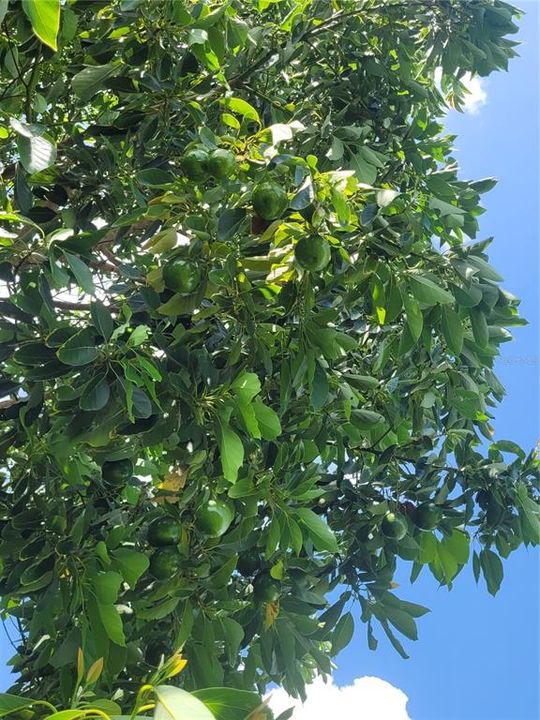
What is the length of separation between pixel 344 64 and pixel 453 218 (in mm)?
976

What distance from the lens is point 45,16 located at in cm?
100

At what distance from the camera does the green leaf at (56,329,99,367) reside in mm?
1652

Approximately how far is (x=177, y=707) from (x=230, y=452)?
111 cm

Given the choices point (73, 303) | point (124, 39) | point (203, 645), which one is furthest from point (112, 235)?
point (203, 645)

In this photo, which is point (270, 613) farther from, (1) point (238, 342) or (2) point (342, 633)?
(1) point (238, 342)

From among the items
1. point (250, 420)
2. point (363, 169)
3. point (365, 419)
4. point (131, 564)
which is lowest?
point (131, 564)

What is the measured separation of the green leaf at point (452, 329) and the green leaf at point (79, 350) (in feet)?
3.23

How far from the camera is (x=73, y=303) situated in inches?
113

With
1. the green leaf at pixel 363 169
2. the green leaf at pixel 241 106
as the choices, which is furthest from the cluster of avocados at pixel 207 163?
the green leaf at pixel 363 169

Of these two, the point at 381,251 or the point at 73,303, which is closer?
the point at 381,251

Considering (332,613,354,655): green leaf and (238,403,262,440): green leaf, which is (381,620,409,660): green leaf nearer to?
(332,613,354,655): green leaf

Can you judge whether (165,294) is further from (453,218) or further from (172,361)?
(453,218)

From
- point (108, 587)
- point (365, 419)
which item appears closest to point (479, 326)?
Answer: point (365, 419)

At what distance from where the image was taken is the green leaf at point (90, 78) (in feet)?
7.12
